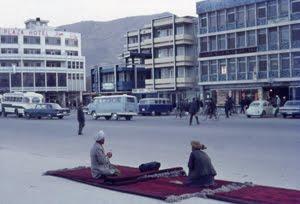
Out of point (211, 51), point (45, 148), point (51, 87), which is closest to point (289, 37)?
point (211, 51)

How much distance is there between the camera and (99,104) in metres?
44.9

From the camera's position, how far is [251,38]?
57.6 m

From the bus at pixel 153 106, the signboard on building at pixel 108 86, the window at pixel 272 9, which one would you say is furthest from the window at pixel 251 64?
the signboard on building at pixel 108 86

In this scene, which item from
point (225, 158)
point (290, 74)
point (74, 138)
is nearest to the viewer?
point (225, 158)

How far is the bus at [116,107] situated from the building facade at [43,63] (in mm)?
50847

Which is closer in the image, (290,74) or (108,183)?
(108,183)

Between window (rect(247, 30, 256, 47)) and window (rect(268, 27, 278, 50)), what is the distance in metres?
2.06

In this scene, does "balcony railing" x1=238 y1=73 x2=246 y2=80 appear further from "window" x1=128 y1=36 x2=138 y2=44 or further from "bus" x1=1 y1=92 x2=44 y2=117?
"window" x1=128 y1=36 x2=138 y2=44

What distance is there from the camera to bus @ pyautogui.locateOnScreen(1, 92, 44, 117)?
5359 cm

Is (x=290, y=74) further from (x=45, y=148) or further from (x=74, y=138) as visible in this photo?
(x=45, y=148)

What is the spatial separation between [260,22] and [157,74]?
2046 cm

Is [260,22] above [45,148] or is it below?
above

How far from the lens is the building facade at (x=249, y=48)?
53.2m

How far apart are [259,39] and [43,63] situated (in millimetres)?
51871
